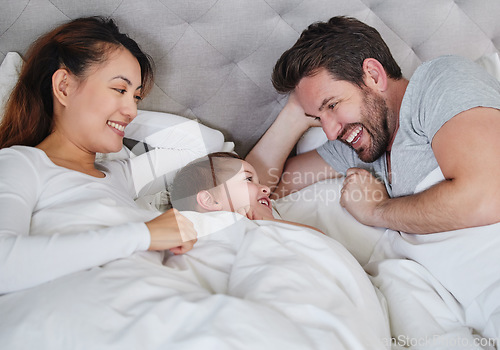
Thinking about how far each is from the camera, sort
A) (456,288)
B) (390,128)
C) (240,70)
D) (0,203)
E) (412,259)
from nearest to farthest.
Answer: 1. (0,203)
2. (456,288)
3. (412,259)
4. (390,128)
5. (240,70)

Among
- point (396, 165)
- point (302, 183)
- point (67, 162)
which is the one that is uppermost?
point (396, 165)

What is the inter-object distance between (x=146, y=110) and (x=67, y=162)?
0.49 m

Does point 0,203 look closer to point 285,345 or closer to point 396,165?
point 285,345

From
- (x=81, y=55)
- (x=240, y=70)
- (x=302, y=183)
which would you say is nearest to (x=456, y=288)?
(x=302, y=183)

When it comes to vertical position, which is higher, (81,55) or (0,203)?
(81,55)

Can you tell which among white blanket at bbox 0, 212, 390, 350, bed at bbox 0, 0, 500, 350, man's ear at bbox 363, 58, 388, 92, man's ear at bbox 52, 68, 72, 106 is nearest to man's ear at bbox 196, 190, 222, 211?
bed at bbox 0, 0, 500, 350

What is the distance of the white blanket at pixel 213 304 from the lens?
29.9 inches

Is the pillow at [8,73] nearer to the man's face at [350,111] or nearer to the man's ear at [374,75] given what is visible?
the man's face at [350,111]

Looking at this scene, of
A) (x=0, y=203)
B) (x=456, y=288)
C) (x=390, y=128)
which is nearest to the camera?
(x=0, y=203)

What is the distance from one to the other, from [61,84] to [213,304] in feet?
2.63

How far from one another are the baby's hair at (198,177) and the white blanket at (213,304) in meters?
0.30

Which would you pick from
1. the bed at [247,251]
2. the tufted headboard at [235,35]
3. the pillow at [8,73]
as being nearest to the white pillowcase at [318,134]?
the bed at [247,251]

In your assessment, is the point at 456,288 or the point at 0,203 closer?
the point at 0,203

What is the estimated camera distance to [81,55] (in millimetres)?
1200
